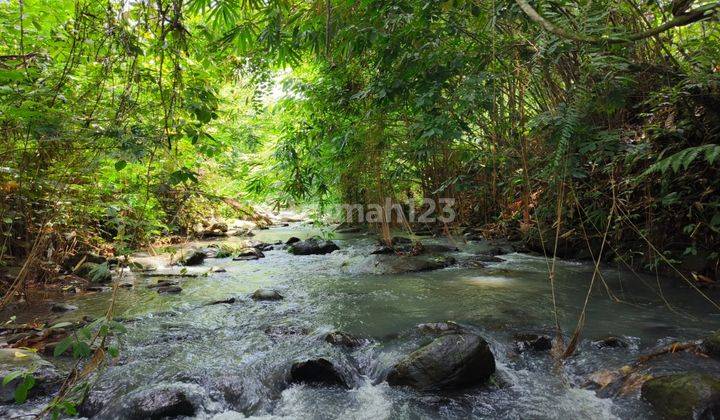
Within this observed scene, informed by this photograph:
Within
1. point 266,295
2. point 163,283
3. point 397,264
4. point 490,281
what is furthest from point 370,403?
point 163,283

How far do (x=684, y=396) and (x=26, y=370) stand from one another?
4240mm

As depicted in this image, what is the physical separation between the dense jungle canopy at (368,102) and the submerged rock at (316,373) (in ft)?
4.71

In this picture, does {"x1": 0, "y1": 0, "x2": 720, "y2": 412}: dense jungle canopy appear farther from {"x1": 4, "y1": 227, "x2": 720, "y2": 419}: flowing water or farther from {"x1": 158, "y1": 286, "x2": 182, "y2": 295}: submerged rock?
{"x1": 158, "y1": 286, "x2": 182, "y2": 295}: submerged rock

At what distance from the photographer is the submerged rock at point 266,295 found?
18.1ft

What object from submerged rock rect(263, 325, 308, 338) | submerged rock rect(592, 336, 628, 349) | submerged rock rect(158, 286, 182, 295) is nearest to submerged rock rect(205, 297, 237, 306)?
submerged rock rect(158, 286, 182, 295)

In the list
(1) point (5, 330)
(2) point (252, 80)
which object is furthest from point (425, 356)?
(2) point (252, 80)

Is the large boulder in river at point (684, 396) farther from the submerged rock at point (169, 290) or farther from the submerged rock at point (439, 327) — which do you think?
the submerged rock at point (169, 290)

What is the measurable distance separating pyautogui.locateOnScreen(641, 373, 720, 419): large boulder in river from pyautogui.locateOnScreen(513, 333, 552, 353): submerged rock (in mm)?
896

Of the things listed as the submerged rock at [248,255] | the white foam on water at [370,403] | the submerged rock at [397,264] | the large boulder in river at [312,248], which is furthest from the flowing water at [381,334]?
the large boulder in river at [312,248]

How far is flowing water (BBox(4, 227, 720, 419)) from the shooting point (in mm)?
2951

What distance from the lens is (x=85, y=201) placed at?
507 centimetres

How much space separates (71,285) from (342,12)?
17.2ft

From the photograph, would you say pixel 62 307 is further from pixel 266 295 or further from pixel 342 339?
pixel 342 339

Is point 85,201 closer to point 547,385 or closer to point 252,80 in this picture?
point 252,80
